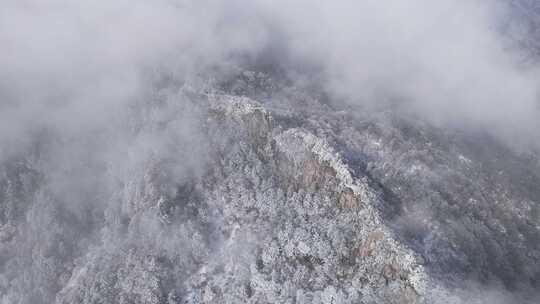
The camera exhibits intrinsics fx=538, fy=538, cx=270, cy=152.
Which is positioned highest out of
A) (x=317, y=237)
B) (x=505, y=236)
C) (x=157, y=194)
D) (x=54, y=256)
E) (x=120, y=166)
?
(x=505, y=236)

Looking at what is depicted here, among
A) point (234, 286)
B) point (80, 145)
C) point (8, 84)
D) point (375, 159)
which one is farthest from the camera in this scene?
point (8, 84)

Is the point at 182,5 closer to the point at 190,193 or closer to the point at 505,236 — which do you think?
the point at 190,193

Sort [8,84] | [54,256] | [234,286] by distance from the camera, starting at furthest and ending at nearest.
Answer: [8,84] < [54,256] < [234,286]

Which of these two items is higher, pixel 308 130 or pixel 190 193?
pixel 308 130

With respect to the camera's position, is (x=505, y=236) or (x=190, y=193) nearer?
(x=505, y=236)

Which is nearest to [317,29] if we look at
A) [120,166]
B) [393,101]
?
[393,101]

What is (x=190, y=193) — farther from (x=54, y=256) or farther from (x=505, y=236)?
(x=505, y=236)
